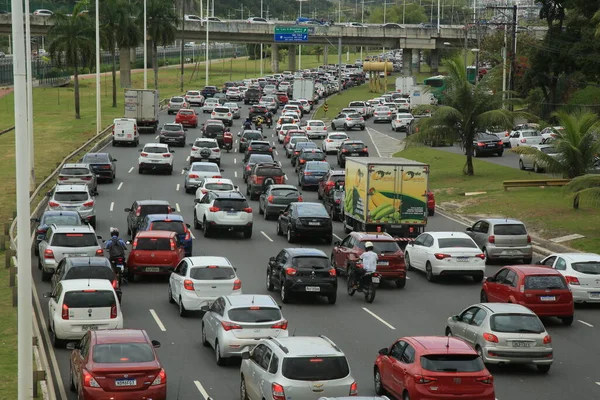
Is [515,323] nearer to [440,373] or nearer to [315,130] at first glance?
[440,373]

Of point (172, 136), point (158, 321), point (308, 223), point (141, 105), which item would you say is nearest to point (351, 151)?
point (172, 136)

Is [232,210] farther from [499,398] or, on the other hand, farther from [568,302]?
[499,398]

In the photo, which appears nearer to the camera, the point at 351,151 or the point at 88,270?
the point at 88,270

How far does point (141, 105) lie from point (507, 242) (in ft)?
151

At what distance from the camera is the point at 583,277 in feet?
95.9

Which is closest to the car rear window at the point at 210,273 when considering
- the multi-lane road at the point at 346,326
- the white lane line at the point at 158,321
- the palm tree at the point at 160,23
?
the multi-lane road at the point at 346,326

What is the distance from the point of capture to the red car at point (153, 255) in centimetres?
3092

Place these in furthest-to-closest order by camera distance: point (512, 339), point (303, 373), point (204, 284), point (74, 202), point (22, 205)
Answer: point (74, 202) < point (204, 284) < point (512, 339) < point (22, 205) < point (303, 373)

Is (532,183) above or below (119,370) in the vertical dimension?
below

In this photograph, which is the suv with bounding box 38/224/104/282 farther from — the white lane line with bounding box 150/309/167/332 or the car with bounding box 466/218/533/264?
the car with bounding box 466/218/533/264

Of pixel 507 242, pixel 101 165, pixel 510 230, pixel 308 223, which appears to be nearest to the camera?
pixel 507 242

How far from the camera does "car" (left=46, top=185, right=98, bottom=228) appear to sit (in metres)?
39.6

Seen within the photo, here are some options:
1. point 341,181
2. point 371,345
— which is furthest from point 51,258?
point 341,181

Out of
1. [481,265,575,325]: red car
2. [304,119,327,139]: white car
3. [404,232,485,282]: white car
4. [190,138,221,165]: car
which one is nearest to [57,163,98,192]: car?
[190,138,221,165]: car
